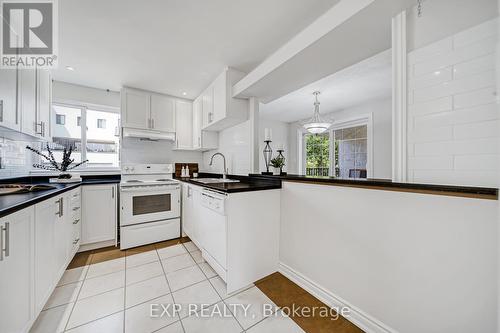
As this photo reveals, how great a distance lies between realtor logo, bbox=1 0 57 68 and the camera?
4.73 ft

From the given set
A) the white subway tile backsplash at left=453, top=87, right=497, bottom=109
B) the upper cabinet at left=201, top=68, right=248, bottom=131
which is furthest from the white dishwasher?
the white subway tile backsplash at left=453, top=87, right=497, bottom=109

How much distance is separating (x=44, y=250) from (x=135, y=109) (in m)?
2.26

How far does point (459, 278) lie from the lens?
91 centimetres

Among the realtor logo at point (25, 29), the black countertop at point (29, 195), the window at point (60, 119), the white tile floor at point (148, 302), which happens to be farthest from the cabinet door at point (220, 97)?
the window at point (60, 119)

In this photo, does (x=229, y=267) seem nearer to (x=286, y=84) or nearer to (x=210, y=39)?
(x=286, y=84)

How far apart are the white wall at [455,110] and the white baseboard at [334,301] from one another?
99 cm

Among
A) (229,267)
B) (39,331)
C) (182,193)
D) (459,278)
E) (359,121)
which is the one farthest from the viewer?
(359,121)

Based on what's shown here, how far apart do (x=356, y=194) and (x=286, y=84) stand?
1.43m

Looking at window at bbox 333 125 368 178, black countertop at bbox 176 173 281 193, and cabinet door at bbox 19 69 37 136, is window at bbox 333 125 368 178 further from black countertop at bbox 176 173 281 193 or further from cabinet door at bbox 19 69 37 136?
cabinet door at bbox 19 69 37 136

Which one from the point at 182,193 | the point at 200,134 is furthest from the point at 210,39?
the point at 182,193

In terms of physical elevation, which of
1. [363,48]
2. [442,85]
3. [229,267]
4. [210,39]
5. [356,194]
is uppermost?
[210,39]

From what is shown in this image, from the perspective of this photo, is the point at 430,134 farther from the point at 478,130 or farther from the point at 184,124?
the point at 184,124

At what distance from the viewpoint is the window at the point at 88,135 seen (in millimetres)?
2867

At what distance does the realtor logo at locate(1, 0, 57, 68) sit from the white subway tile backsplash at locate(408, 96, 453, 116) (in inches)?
108
